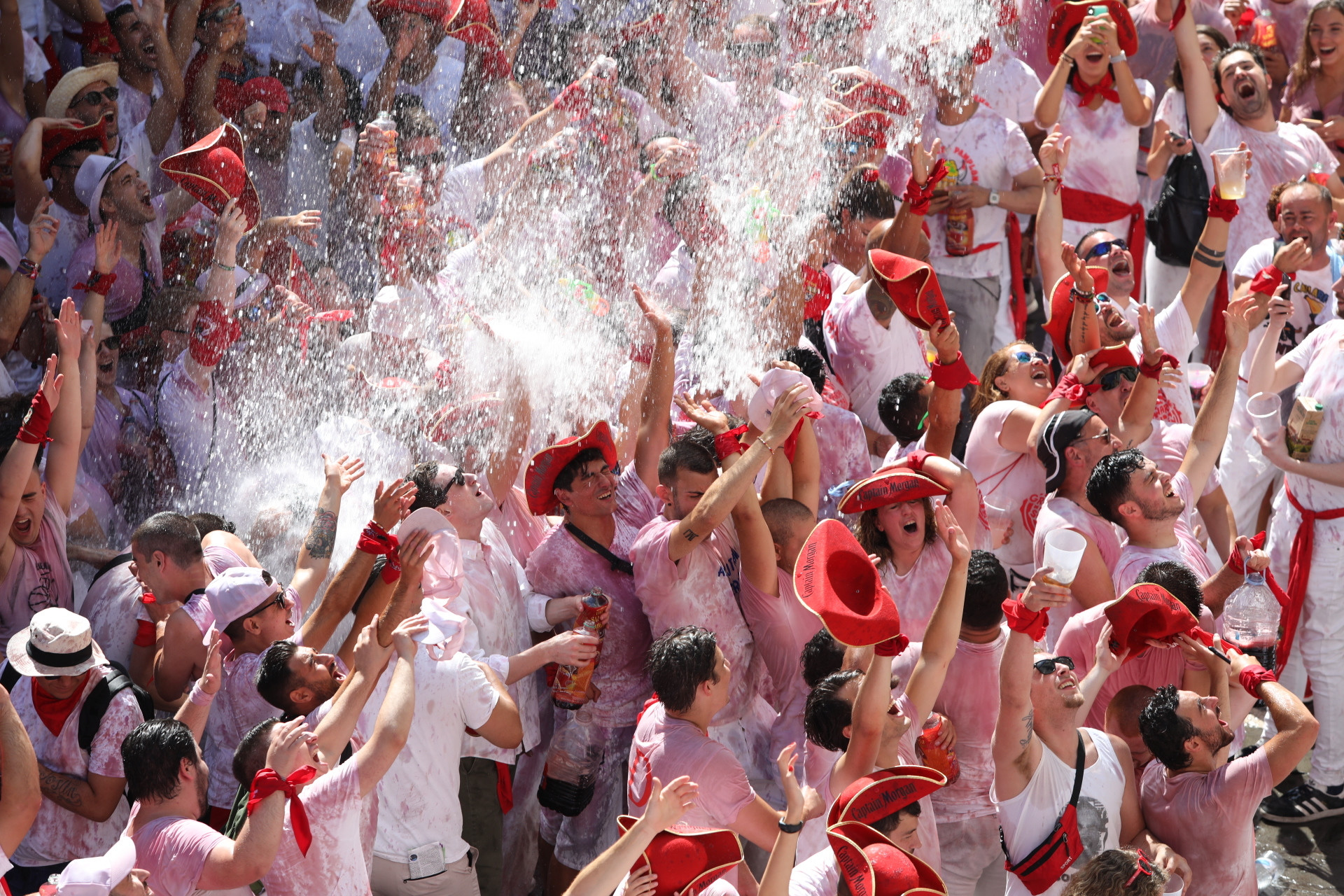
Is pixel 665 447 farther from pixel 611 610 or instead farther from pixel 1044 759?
pixel 1044 759

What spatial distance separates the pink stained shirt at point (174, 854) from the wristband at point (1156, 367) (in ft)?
11.8

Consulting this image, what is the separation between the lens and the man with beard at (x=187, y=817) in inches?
134

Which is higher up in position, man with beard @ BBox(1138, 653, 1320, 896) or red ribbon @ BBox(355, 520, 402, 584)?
red ribbon @ BBox(355, 520, 402, 584)

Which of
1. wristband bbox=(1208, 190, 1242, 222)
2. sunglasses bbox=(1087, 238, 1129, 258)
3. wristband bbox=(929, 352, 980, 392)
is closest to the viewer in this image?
wristband bbox=(929, 352, 980, 392)

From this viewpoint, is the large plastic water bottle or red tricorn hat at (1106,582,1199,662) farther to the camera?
the large plastic water bottle

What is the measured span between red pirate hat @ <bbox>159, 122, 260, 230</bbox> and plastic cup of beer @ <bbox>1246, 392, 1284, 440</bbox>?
4227 millimetres

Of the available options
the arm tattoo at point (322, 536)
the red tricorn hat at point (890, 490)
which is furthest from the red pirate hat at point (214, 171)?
the red tricorn hat at point (890, 490)

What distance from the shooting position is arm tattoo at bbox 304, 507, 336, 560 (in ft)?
16.0

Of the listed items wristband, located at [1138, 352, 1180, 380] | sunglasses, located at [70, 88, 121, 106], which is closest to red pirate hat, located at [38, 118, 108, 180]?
sunglasses, located at [70, 88, 121, 106]

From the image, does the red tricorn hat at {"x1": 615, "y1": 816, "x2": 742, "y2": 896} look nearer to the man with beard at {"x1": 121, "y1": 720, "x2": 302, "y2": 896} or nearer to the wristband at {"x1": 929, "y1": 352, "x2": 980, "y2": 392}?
the man with beard at {"x1": 121, "y1": 720, "x2": 302, "y2": 896}

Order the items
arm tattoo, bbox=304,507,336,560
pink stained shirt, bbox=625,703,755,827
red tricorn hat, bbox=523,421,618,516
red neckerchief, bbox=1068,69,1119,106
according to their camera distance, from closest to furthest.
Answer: pink stained shirt, bbox=625,703,755,827, red tricorn hat, bbox=523,421,618,516, arm tattoo, bbox=304,507,336,560, red neckerchief, bbox=1068,69,1119,106

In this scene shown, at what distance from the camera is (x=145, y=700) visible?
4.11 meters

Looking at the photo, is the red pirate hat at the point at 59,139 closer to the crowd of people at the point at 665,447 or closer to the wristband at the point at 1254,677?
the crowd of people at the point at 665,447

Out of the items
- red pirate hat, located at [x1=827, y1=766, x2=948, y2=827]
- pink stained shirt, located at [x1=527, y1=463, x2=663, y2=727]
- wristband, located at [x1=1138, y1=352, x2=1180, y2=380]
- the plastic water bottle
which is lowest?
the plastic water bottle
